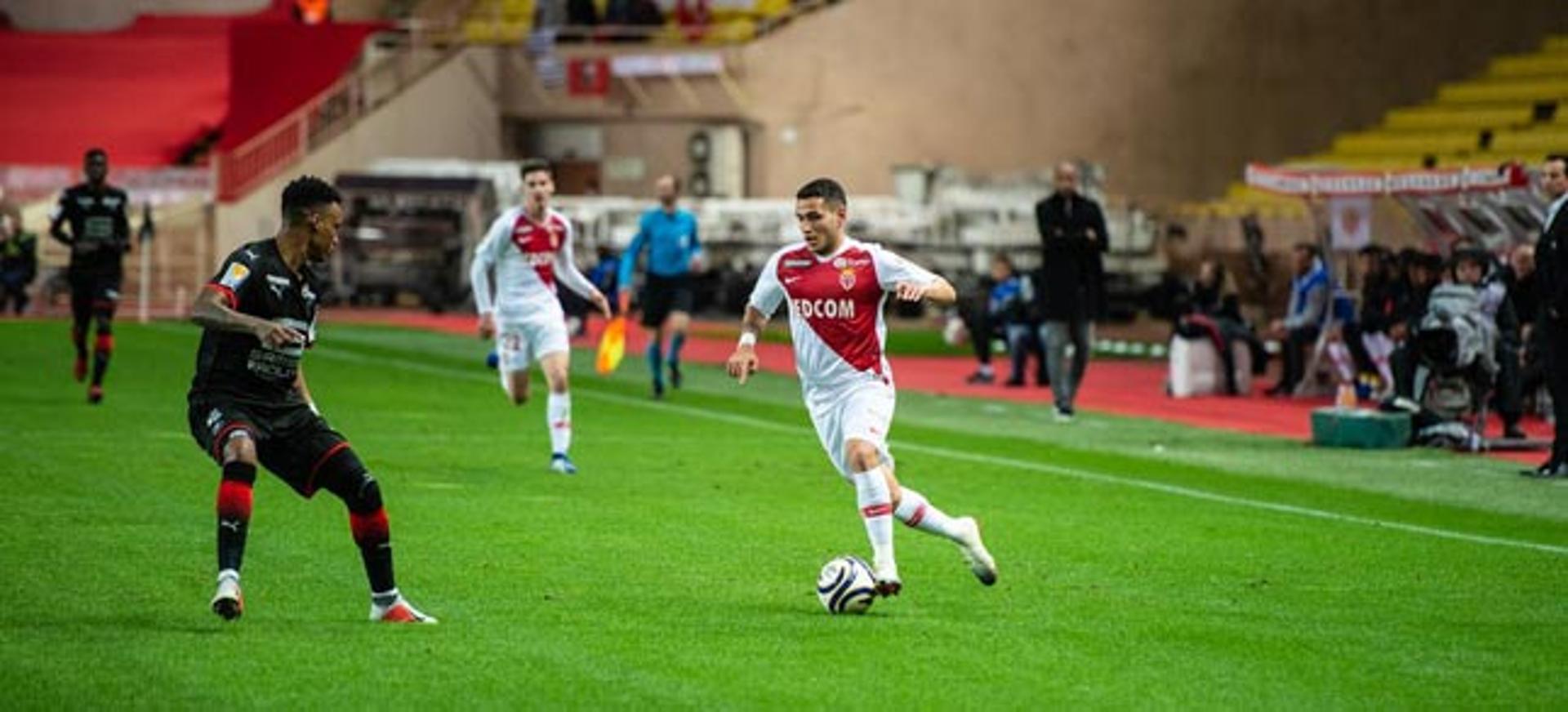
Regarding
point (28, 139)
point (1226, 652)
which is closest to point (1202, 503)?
point (1226, 652)

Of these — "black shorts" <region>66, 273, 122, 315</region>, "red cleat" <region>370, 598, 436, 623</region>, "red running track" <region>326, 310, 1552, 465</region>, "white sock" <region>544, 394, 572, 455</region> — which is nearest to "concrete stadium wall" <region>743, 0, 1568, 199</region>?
"red running track" <region>326, 310, 1552, 465</region>

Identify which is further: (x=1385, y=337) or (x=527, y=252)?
(x=1385, y=337)

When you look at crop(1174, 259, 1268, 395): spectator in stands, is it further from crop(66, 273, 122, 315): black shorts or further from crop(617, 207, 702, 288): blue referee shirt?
crop(66, 273, 122, 315): black shorts

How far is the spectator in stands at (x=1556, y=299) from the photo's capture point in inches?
785

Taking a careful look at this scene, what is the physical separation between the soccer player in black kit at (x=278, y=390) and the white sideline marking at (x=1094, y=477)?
6777 millimetres

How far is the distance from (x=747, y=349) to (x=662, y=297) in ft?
48.8

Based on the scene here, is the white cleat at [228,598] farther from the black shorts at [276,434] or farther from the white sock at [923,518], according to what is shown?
the white sock at [923,518]

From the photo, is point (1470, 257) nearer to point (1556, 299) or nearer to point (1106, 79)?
point (1556, 299)

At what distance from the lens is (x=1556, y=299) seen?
66.0 ft

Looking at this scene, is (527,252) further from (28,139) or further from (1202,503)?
(28,139)

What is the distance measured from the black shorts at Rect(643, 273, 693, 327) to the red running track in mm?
3105

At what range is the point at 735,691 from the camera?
10805mm

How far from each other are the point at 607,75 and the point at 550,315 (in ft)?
100.0

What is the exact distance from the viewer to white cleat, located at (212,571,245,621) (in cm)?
1208
